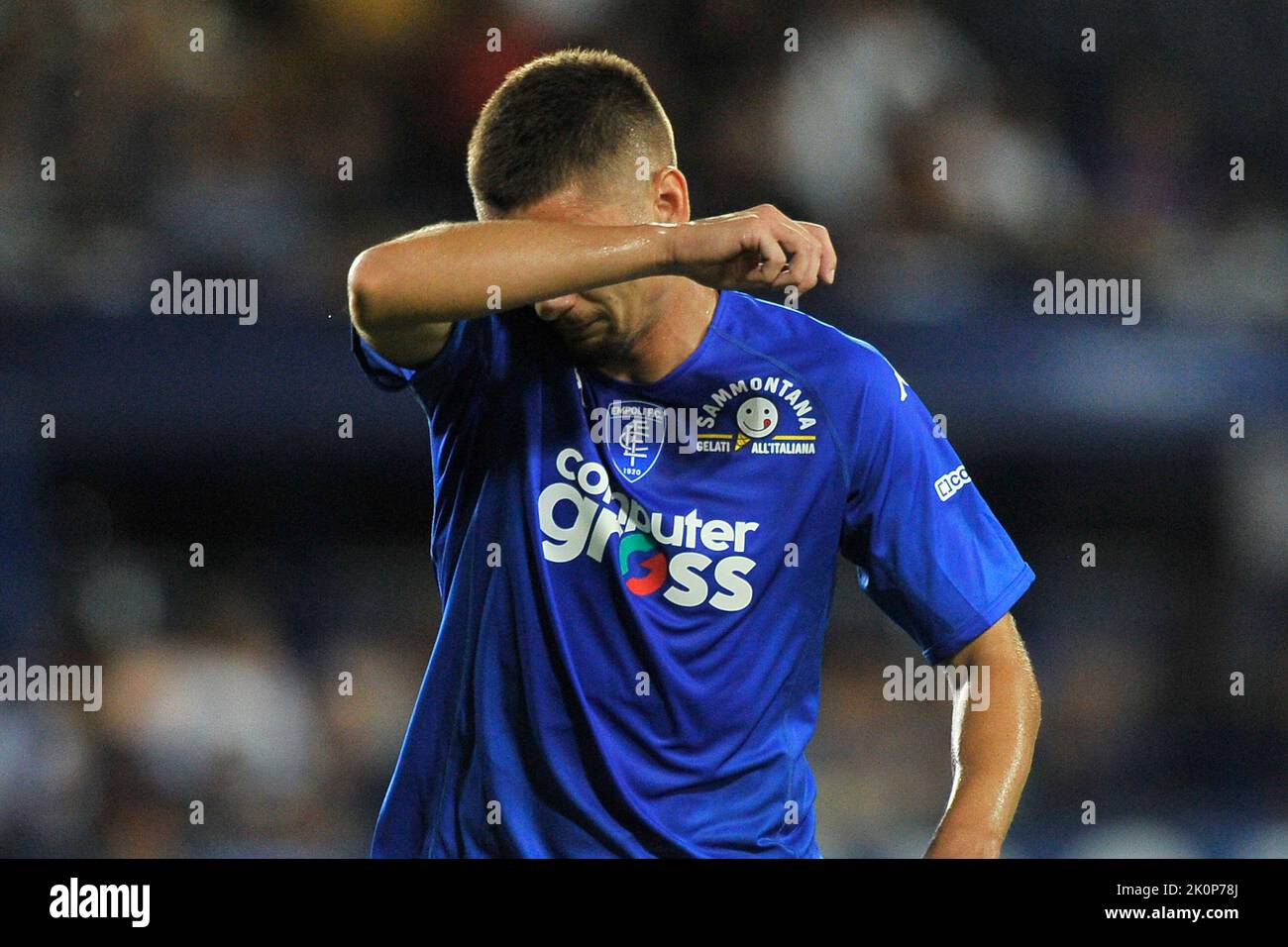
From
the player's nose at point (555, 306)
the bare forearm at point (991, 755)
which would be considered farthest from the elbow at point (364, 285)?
the bare forearm at point (991, 755)

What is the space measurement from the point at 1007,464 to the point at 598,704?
9.28 ft

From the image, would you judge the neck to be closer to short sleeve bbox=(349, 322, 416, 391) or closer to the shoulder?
the shoulder

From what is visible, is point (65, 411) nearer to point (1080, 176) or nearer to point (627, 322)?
point (627, 322)

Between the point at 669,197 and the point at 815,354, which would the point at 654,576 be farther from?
the point at 669,197

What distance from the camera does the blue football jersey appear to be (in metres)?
2.30

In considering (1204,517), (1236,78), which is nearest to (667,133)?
(1204,517)

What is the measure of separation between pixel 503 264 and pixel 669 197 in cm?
47

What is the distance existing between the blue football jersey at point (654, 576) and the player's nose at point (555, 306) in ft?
0.43

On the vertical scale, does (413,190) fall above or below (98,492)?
above

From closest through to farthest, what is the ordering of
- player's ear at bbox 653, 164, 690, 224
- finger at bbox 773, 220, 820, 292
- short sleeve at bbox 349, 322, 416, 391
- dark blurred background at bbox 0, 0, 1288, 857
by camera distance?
1. finger at bbox 773, 220, 820, 292
2. short sleeve at bbox 349, 322, 416, 391
3. player's ear at bbox 653, 164, 690, 224
4. dark blurred background at bbox 0, 0, 1288, 857

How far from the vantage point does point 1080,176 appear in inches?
199

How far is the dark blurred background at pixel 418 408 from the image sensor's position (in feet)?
15.1

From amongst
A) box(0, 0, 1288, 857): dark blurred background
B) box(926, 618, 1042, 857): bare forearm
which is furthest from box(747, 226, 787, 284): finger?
box(0, 0, 1288, 857): dark blurred background

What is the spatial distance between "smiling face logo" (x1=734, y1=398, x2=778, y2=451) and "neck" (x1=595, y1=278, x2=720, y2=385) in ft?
0.43
